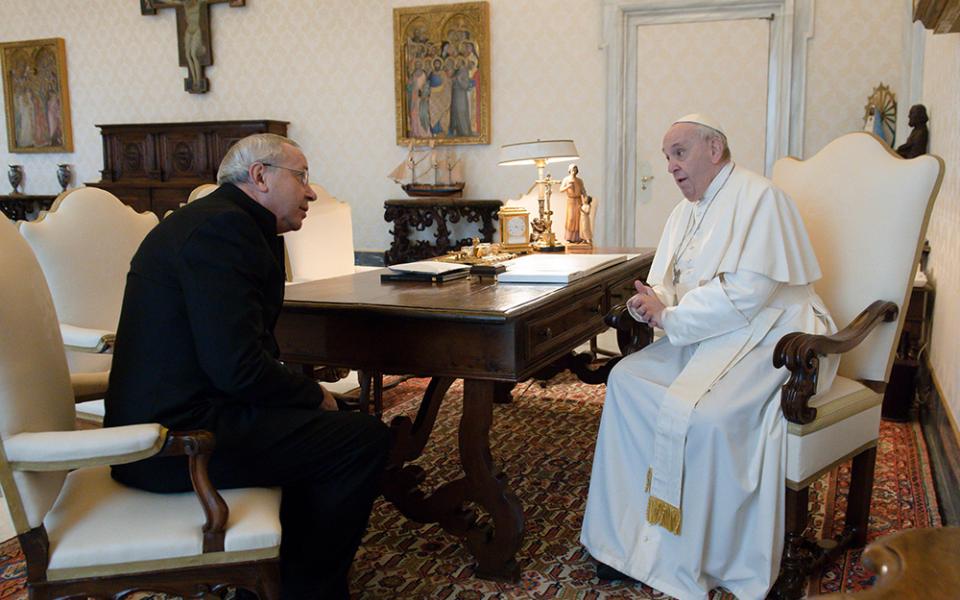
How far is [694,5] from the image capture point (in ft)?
24.5

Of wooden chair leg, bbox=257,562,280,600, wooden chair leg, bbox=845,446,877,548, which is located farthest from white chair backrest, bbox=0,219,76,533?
wooden chair leg, bbox=845,446,877,548

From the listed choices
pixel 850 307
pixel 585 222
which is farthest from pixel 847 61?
pixel 850 307

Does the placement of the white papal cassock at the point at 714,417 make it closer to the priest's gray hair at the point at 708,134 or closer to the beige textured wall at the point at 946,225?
the priest's gray hair at the point at 708,134

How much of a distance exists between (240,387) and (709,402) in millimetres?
1426

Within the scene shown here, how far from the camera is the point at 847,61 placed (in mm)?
7105

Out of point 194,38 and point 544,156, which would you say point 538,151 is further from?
point 194,38

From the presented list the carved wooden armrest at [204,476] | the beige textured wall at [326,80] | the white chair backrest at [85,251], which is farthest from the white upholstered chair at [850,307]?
the beige textured wall at [326,80]

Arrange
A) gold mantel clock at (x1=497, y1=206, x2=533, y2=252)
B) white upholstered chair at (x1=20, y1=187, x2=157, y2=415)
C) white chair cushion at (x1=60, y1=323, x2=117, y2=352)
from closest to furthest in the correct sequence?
white chair cushion at (x1=60, y1=323, x2=117, y2=352), white upholstered chair at (x1=20, y1=187, x2=157, y2=415), gold mantel clock at (x1=497, y1=206, x2=533, y2=252)

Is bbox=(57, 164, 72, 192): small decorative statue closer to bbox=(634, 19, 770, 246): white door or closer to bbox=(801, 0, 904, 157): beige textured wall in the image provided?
bbox=(634, 19, 770, 246): white door

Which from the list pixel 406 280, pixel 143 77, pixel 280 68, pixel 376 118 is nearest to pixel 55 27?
pixel 143 77

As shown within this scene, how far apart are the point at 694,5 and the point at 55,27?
758cm

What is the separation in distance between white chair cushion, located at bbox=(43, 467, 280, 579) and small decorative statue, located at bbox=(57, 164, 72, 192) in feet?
30.0

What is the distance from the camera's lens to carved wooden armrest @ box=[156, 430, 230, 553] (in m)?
1.87

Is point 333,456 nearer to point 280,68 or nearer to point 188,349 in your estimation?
point 188,349
